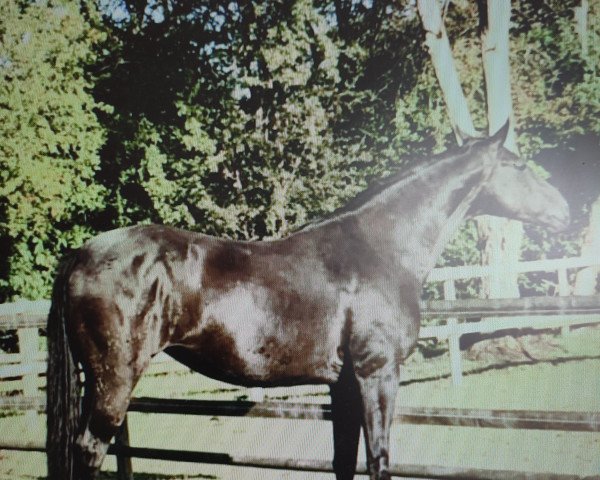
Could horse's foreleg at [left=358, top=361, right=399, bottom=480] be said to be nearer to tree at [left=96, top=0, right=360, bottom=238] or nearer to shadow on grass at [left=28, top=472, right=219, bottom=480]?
shadow on grass at [left=28, top=472, right=219, bottom=480]

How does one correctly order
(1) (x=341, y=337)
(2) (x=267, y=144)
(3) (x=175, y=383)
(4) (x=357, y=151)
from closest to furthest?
(1) (x=341, y=337), (4) (x=357, y=151), (2) (x=267, y=144), (3) (x=175, y=383)

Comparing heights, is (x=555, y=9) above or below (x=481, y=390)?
above

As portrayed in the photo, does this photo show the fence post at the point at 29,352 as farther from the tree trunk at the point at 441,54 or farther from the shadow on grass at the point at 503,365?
the tree trunk at the point at 441,54

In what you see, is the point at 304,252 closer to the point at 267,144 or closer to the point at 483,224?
the point at 267,144

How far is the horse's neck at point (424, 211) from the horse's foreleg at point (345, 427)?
0.64 meters

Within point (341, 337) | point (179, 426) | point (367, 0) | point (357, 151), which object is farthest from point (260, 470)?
point (367, 0)

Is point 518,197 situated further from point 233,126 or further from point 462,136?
point 233,126

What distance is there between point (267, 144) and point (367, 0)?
1224 mm

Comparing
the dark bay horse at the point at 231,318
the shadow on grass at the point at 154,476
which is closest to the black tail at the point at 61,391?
the dark bay horse at the point at 231,318

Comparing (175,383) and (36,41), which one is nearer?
(36,41)

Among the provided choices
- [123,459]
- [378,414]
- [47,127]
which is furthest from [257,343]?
[47,127]

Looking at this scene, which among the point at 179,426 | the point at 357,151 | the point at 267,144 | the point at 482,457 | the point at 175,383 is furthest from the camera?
the point at 175,383

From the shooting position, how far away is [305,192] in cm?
345

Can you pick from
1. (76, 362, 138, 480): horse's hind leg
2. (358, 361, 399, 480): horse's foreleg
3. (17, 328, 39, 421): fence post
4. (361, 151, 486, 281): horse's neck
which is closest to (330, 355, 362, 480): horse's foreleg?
(358, 361, 399, 480): horse's foreleg
